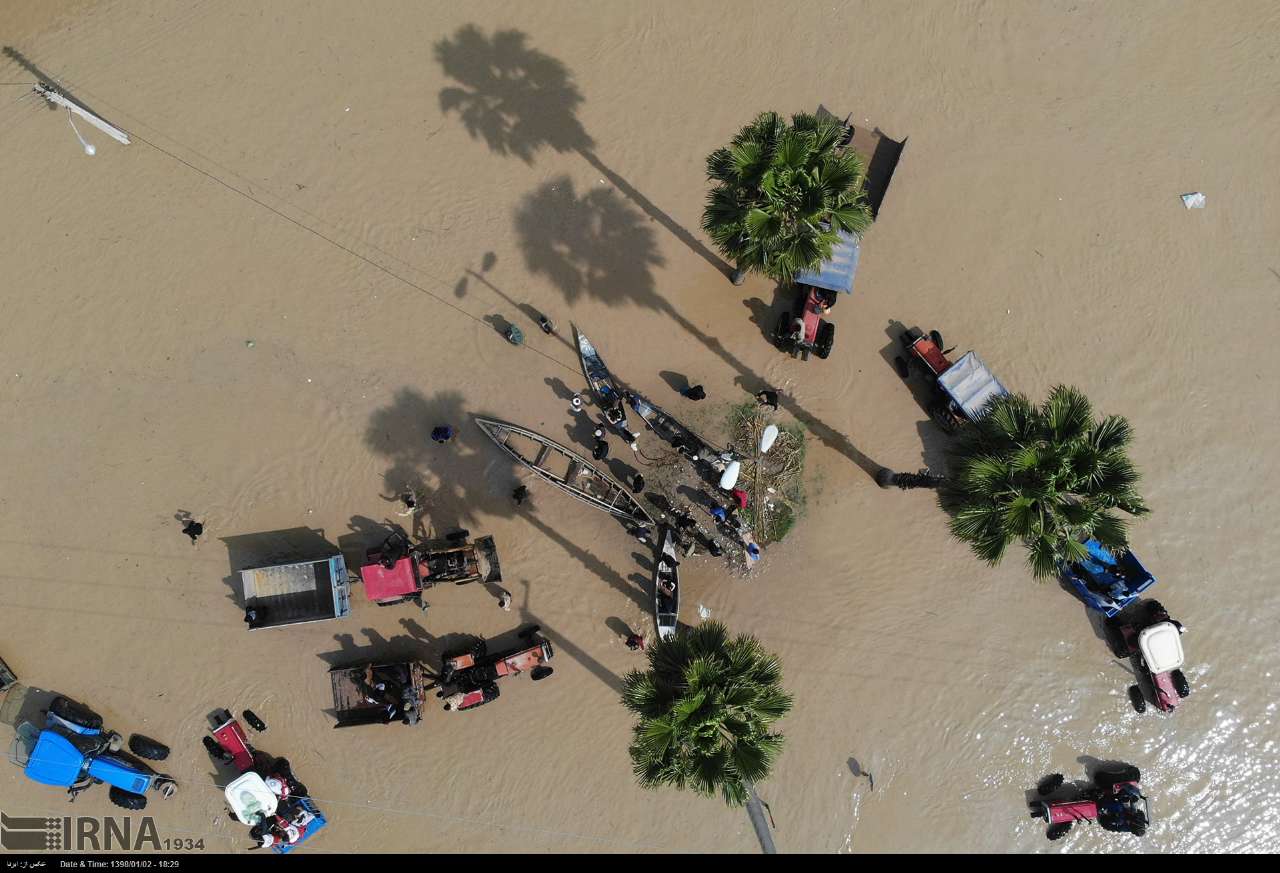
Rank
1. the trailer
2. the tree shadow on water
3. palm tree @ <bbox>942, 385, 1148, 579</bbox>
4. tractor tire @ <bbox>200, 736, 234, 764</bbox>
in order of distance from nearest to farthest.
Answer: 1. palm tree @ <bbox>942, 385, 1148, 579</bbox>
2. the trailer
3. tractor tire @ <bbox>200, 736, 234, 764</bbox>
4. the tree shadow on water

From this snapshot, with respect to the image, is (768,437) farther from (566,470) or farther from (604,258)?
(604,258)

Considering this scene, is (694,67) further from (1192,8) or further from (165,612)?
(165,612)

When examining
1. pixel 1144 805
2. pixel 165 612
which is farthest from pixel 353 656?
pixel 1144 805

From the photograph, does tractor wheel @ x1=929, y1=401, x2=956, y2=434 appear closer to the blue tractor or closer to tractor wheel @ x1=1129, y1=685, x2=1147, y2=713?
tractor wheel @ x1=1129, y1=685, x2=1147, y2=713

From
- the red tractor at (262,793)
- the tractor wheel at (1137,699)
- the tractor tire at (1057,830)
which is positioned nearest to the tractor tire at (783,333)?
the tractor wheel at (1137,699)

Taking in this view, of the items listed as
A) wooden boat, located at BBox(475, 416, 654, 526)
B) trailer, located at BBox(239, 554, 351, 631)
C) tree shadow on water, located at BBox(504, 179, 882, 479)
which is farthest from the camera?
tree shadow on water, located at BBox(504, 179, 882, 479)

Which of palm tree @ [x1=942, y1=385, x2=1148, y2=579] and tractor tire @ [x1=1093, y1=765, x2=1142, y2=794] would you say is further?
tractor tire @ [x1=1093, y1=765, x2=1142, y2=794]

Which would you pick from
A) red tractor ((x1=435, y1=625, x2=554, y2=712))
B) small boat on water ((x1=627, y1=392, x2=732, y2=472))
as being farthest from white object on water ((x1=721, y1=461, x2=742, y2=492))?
red tractor ((x1=435, y1=625, x2=554, y2=712))

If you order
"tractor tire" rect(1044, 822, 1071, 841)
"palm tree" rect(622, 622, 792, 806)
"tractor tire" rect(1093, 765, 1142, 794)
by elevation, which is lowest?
"tractor tire" rect(1044, 822, 1071, 841)
